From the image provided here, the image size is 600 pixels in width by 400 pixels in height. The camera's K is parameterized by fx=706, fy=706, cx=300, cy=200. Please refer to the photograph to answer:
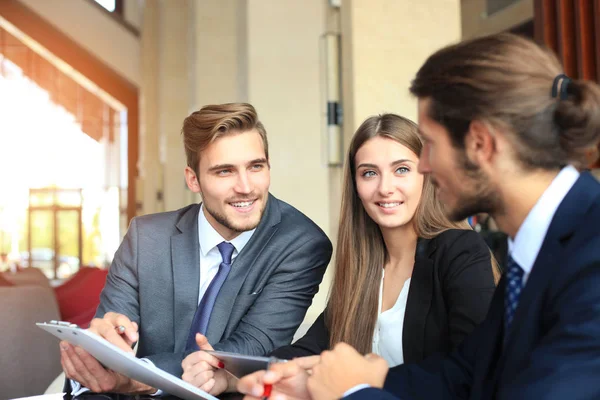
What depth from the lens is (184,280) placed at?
219 cm

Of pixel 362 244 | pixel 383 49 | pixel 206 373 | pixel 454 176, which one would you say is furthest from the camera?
pixel 383 49

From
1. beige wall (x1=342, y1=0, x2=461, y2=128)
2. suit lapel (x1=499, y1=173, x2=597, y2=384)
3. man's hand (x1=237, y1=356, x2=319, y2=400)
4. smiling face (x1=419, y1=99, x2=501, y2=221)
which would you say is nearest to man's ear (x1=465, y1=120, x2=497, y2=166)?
smiling face (x1=419, y1=99, x2=501, y2=221)

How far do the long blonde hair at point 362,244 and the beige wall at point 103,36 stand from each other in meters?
10.8

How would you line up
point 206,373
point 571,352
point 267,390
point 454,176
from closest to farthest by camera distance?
point 571,352 < point 454,176 < point 267,390 < point 206,373

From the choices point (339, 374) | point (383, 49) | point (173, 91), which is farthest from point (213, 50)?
point (339, 374)

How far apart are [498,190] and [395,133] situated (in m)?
0.98

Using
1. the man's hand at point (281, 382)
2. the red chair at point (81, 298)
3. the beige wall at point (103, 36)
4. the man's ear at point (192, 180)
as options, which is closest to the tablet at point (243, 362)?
the man's hand at point (281, 382)

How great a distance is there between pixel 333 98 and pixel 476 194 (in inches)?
102

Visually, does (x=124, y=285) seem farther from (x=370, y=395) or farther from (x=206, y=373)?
(x=370, y=395)

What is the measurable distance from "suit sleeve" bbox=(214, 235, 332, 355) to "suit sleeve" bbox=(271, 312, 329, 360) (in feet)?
0.27

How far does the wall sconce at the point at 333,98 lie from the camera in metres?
3.67

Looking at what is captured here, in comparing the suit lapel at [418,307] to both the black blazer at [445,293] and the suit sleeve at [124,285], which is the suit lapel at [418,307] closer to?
the black blazer at [445,293]

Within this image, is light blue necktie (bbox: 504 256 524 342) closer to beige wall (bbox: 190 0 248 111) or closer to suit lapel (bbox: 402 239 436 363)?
suit lapel (bbox: 402 239 436 363)

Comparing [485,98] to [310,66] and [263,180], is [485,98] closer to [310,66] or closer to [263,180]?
[263,180]
